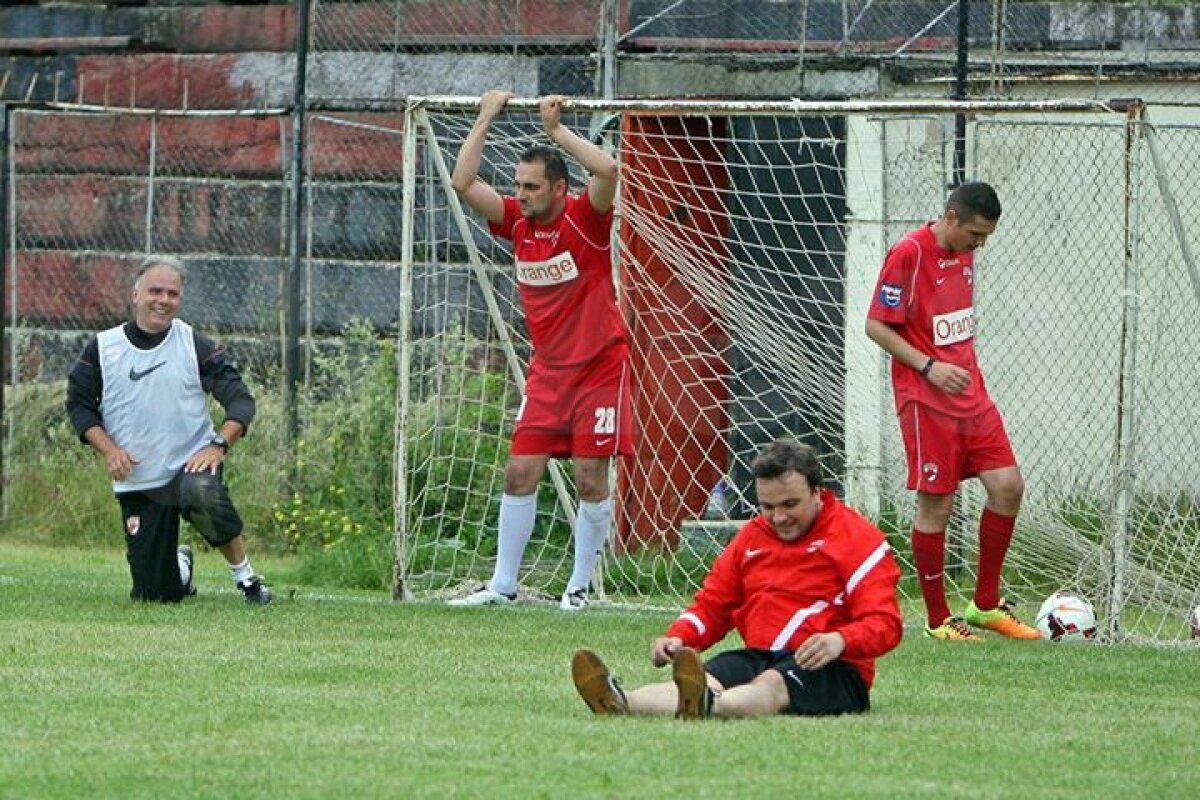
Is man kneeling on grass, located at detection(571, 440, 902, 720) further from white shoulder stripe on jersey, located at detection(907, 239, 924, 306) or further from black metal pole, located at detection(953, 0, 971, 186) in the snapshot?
black metal pole, located at detection(953, 0, 971, 186)

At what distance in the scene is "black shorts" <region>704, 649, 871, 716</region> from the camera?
8109mm

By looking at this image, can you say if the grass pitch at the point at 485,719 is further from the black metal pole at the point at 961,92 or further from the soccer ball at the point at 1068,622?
the black metal pole at the point at 961,92

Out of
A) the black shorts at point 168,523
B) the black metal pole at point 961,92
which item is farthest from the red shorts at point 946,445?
the black shorts at point 168,523

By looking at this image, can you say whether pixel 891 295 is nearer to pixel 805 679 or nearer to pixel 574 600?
pixel 574 600

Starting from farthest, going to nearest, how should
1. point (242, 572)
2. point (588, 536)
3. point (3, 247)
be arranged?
point (3, 247) → point (588, 536) → point (242, 572)

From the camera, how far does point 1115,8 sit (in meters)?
14.6

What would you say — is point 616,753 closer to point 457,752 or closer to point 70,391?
point 457,752

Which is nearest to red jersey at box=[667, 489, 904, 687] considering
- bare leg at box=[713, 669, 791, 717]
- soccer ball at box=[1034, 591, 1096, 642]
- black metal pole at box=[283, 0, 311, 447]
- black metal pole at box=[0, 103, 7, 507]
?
bare leg at box=[713, 669, 791, 717]

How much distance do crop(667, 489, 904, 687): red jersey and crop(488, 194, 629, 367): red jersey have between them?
3.42m

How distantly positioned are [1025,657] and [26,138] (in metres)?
9.48

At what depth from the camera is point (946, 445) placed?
1096 cm

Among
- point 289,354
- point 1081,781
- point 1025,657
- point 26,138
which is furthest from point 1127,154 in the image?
point 26,138

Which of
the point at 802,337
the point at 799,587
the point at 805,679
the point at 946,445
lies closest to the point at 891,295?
the point at 946,445

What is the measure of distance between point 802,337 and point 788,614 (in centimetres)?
535
